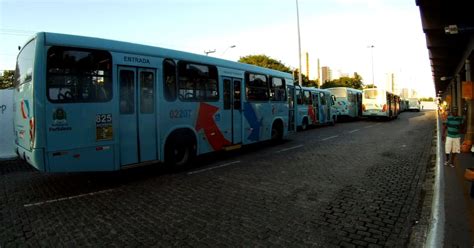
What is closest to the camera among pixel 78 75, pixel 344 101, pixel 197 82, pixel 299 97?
pixel 78 75

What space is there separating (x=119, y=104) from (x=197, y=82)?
2.57 meters

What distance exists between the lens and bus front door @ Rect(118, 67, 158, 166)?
23.7 feet

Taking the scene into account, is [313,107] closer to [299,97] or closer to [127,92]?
[299,97]

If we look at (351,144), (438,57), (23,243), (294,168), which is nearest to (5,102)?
(23,243)

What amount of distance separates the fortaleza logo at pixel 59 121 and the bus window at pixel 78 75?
0.21 m

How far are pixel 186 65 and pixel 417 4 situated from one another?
7.29 m

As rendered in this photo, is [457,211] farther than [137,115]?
No

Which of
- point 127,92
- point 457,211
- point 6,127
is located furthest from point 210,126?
point 6,127

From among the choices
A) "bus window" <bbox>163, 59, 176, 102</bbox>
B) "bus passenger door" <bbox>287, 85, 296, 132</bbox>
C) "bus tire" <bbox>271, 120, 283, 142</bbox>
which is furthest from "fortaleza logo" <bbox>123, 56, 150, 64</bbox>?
"bus passenger door" <bbox>287, 85, 296, 132</bbox>

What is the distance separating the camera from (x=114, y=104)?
7.00 meters

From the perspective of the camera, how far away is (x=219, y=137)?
1003 cm

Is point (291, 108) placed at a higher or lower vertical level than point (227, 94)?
lower

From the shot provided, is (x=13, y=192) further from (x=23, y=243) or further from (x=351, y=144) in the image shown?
(x=351, y=144)

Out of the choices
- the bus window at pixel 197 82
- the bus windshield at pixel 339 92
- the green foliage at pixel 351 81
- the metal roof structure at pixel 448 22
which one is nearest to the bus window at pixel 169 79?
the bus window at pixel 197 82
